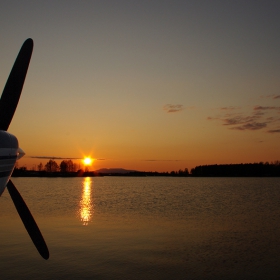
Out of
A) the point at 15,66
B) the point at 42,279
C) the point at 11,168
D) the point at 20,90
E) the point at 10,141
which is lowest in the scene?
the point at 42,279

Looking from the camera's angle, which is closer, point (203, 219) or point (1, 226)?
point (1, 226)

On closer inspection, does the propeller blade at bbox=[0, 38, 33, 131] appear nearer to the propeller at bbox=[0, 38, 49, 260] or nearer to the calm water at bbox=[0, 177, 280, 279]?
the propeller at bbox=[0, 38, 49, 260]

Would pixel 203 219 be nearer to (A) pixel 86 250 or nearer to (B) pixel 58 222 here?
(B) pixel 58 222

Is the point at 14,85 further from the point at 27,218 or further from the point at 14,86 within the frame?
the point at 27,218

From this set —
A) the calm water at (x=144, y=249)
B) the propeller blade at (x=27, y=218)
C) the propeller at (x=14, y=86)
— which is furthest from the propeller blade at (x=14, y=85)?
the calm water at (x=144, y=249)

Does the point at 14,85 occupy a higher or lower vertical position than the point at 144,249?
higher

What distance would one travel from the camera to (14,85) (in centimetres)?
920

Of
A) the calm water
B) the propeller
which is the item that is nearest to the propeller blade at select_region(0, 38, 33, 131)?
the propeller

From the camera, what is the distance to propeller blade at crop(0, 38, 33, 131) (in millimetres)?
8828

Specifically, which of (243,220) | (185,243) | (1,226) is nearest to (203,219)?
(243,220)

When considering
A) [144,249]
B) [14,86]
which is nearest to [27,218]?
[14,86]

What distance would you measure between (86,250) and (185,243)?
25.1 ft

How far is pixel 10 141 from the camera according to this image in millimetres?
7590

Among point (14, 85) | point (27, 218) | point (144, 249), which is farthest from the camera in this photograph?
point (144, 249)
